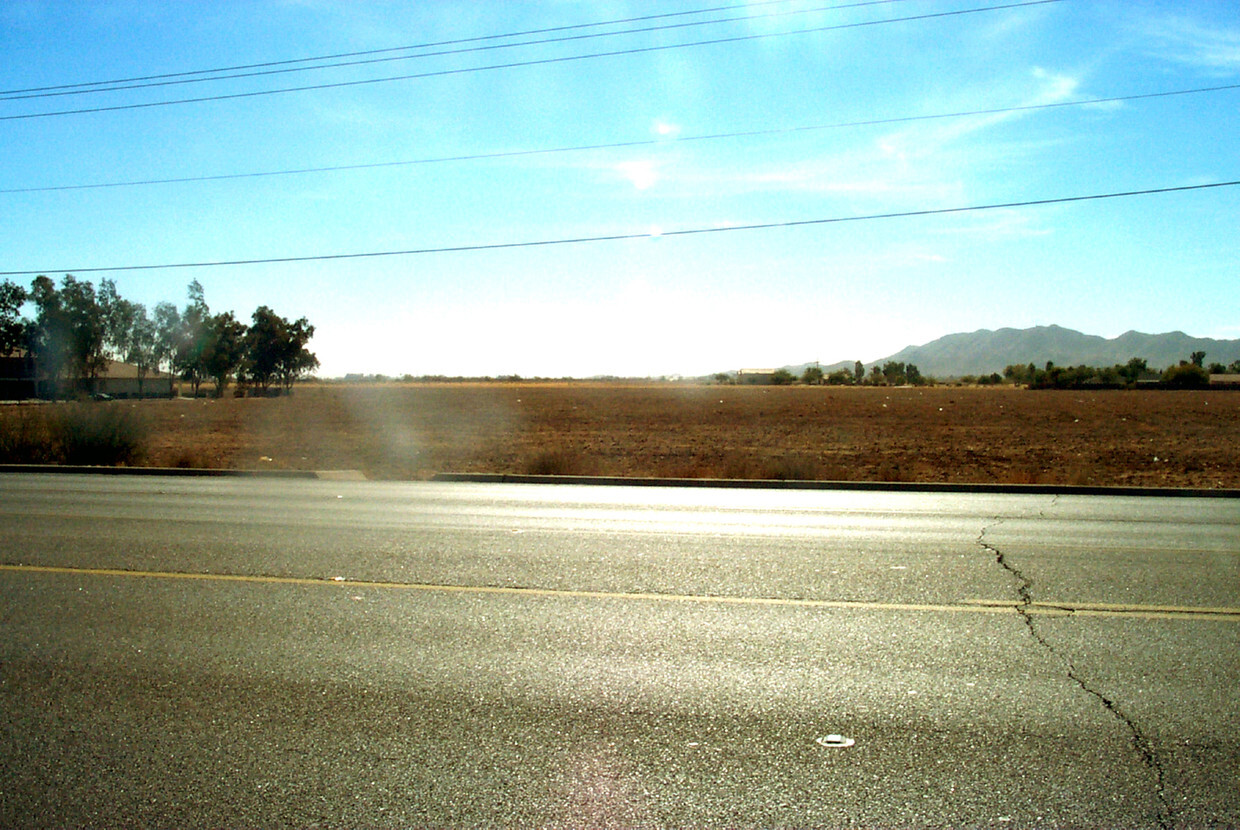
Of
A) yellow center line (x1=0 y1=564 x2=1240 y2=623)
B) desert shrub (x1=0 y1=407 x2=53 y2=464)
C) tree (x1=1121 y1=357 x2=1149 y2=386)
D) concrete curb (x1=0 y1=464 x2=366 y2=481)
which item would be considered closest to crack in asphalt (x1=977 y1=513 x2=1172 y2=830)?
yellow center line (x1=0 y1=564 x2=1240 y2=623)

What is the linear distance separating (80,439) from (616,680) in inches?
785

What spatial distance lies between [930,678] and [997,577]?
3.18m

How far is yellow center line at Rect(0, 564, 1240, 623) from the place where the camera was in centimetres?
679

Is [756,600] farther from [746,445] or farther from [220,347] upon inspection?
[220,347]

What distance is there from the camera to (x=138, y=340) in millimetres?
97500

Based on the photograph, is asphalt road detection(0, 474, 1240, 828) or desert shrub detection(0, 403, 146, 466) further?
desert shrub detection(0, 403, 146, 466)

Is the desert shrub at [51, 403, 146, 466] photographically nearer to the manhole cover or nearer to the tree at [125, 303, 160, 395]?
the manhole cover

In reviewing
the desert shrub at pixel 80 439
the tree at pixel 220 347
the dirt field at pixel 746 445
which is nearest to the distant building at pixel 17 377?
the tree at pixel 220 347

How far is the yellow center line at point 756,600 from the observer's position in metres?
6.79

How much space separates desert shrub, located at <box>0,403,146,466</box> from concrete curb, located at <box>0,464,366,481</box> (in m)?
1.12

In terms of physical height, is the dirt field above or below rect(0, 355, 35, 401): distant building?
below

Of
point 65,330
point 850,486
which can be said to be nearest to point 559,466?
point 850,486

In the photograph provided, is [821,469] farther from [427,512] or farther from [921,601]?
[921,601]

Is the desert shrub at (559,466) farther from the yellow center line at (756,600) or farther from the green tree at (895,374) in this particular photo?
the green tree at (895,374)
